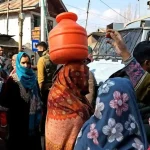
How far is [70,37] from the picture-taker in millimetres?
3092

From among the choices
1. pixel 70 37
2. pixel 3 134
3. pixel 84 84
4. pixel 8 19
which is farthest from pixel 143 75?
pixel 8 19

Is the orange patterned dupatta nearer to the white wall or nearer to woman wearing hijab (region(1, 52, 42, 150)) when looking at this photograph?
woman wearing hijab (region(1, 52, 42, 150))

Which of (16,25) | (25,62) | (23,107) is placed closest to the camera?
(23,107)

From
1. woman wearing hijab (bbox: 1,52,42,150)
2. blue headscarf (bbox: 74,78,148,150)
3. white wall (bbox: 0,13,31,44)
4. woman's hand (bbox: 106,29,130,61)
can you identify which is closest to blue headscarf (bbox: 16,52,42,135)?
woman wearing hijab (bbox: 1,52,42,150)

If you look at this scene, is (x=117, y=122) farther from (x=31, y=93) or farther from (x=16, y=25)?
(x=16, y=25)

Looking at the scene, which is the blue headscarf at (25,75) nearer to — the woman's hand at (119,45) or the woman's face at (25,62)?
the woman's face at (25,62)

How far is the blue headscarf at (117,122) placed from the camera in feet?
6.63

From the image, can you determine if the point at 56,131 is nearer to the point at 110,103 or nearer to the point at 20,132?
the point at 110,103

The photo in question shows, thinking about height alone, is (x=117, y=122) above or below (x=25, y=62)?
below

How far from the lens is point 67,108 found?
283cm

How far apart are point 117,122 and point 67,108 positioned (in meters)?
0.86

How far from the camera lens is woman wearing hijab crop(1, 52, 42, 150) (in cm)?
448

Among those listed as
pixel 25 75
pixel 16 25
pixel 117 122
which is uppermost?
pixel 16 25

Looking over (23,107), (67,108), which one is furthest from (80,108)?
(23,107)
